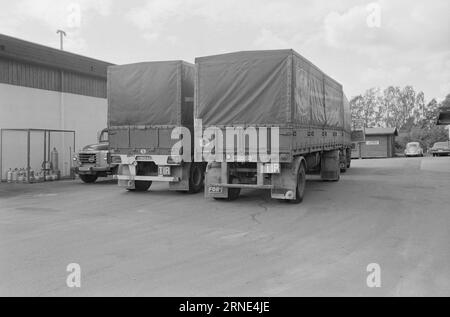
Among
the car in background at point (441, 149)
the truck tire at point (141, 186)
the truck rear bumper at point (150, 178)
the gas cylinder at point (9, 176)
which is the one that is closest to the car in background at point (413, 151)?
the car in background at point (441, 149)

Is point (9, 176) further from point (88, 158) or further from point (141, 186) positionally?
point (141, 186)

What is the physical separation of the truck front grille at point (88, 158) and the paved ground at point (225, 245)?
186 inches

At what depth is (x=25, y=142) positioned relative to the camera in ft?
62.1

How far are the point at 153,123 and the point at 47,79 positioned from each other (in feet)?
29.8

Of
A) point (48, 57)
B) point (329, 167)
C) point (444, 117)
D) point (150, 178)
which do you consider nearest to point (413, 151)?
point (444, 117)

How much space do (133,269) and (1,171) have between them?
14.7 metres

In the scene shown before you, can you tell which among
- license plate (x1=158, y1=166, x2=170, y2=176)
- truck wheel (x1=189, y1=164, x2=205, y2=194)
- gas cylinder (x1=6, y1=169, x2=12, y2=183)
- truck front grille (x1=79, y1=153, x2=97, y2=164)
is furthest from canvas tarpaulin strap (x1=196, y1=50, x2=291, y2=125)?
gas cylinder (x1=6, y1=169, x2=12, y2=183)

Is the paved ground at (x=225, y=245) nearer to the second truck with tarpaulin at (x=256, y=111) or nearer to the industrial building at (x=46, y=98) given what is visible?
the second truck with tarpaulin at (x=256, y=111)

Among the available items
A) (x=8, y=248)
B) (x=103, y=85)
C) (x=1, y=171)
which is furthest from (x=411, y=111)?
(x=8, y=248)

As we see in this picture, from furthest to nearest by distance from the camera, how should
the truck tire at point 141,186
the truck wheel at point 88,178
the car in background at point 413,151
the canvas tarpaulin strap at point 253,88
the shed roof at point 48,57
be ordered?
1. the car in background at point 413,151
2. the truck wheel at point 88,178
3. the shed roof at point 48,57
4. the truck tire at point 141,186
5. the canvas tarpaulin strap at point 253,88

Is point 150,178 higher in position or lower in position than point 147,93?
lower

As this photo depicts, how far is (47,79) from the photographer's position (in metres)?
20.0

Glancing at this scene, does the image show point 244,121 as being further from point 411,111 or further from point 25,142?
point 411,111

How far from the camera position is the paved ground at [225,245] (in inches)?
202
